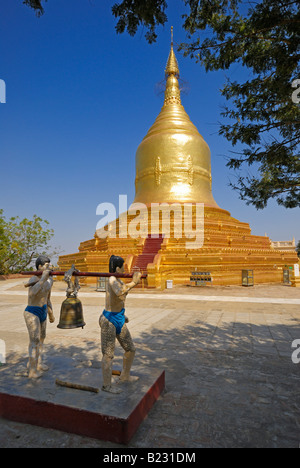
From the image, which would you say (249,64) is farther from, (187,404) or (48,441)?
(48,441)

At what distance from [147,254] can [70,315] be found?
12776mm

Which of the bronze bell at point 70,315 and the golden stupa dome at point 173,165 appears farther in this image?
the golden stupa dome at point 173,165

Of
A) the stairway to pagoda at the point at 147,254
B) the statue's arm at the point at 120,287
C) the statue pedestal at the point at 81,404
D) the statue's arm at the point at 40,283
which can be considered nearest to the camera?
the statue pedestal at the point at 81,404

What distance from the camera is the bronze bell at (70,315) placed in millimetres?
3094

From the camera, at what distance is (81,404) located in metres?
2.52

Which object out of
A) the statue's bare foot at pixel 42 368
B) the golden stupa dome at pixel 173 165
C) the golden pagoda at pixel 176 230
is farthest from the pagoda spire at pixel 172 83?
the statue's bare foot at pixel 42 368

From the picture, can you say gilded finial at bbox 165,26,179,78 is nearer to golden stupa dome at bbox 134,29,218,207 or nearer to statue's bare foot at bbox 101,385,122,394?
golden stupa dome at bbox 134,29,218,207

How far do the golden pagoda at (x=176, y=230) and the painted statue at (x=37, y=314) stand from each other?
10001 millimetres

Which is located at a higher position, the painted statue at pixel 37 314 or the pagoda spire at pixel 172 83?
the pagoda spire at pixel 172 83

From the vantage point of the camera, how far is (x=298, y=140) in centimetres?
465

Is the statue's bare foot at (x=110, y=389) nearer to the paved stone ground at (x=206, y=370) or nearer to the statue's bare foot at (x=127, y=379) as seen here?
the statue's bare foot at (x=127, y=379)

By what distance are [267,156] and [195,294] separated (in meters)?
7.95

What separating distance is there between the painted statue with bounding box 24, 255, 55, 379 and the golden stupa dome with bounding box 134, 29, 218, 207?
18173 millimetres

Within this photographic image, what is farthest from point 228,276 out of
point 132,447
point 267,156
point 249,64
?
point 132,447
